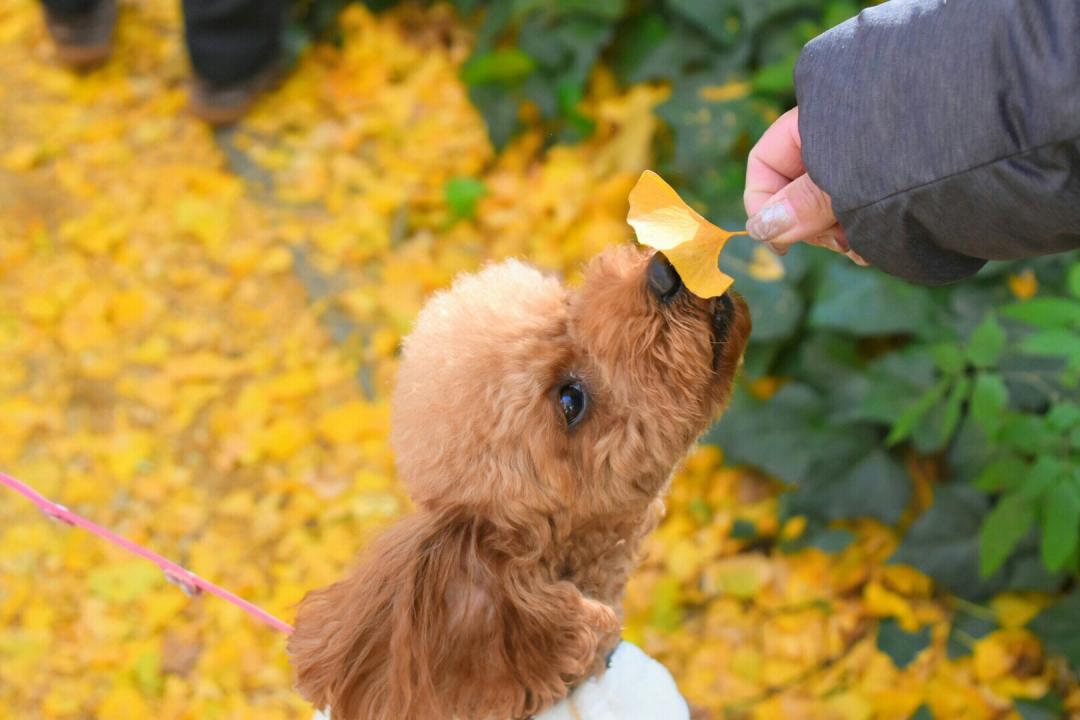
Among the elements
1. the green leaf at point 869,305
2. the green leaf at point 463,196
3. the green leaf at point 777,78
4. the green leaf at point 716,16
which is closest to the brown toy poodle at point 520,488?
the green leaf at point 869,305

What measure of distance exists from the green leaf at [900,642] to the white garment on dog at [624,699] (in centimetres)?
83

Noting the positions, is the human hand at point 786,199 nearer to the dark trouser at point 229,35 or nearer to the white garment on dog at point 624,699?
the white garment on dog at point 624,699

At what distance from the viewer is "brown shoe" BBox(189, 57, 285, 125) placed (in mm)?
3715

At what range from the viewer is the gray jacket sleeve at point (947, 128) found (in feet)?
3.75

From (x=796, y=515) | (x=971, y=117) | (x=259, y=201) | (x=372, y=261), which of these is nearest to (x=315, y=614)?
(x=971, y=117)

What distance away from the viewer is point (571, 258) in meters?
3.06

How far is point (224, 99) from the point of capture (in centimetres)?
372

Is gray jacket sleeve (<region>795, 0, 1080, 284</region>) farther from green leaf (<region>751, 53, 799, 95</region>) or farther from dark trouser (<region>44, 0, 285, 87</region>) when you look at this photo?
dark trouser (<region>44, 0, 285, 87</region>)

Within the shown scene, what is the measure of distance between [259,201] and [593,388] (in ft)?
7.60

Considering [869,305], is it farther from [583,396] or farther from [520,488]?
[520,488]

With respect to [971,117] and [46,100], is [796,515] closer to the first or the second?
[971,117]

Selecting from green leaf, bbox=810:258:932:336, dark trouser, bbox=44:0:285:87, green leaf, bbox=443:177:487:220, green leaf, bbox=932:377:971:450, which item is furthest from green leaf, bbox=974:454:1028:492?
dark trouser, bbox=44:0:285:87

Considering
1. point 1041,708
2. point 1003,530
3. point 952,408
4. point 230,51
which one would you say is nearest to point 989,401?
point 952,408

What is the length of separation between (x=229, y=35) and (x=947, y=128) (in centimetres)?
304
